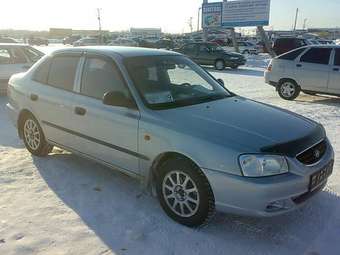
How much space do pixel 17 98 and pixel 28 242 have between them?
9.58 feet

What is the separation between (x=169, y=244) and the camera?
367cm

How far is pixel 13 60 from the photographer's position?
11383mm

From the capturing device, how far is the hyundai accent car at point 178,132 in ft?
11.6

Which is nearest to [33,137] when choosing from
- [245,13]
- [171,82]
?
[171,82]

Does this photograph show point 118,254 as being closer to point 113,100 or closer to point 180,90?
point 113,100

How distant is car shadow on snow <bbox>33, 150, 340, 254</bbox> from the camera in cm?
364

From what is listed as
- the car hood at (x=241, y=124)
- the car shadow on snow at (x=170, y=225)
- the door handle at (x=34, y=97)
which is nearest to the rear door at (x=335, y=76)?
the car shadow on snow at (x=170, y=225)

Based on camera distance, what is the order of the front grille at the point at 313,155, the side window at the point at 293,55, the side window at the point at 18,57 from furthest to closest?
1. the side window at the point at 293,55
2. the side window at the point at 18,57
3. the front grille at the point at 313,155

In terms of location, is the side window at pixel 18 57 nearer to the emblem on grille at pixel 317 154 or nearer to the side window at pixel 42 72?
the side window at pixel 42 72

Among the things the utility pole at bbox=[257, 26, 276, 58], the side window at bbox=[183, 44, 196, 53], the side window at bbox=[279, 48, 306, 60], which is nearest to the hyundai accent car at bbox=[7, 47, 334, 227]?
the side window at bbox=[279, 48, 306, 60]

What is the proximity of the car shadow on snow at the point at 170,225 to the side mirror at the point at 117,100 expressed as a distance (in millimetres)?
1084

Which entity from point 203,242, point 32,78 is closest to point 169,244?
point 203,242

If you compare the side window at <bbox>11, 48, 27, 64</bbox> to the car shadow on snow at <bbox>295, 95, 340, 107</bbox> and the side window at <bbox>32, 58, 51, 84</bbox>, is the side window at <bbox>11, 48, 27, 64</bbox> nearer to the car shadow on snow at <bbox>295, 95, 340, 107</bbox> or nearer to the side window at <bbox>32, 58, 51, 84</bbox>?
the side window at <bbox>32, 58, 51, 84</bbox>

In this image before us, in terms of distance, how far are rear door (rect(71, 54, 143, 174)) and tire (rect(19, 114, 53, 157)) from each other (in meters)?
0.90
